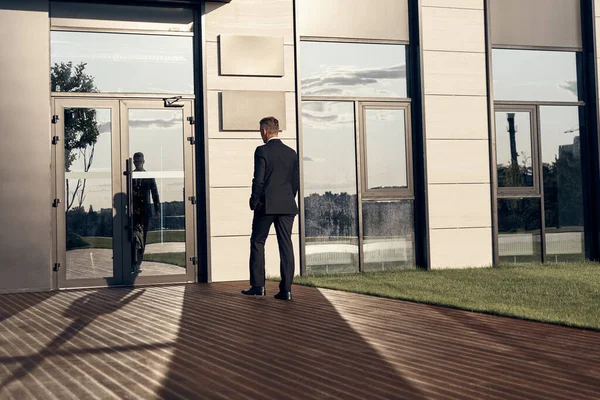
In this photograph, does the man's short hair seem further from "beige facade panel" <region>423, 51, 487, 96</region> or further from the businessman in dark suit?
"beige facade panel" <region>423, 51, 487, 96</region>

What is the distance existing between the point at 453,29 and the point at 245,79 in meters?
3.18

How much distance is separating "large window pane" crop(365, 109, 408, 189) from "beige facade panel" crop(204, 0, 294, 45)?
1.66 m

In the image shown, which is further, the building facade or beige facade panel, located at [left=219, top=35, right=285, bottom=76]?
beige facade panel, located at [left=219, top=35, right=285, bottom=76]

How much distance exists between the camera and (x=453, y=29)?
402 inches

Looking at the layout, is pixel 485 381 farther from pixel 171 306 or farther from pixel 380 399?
pixel 171 306

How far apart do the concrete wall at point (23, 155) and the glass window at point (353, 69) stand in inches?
135

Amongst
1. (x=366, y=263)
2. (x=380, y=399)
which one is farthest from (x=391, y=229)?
(x=380, y=399)

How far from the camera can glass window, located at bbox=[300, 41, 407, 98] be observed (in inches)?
383

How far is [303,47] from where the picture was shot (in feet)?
31.9

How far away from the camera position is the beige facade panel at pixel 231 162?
9164 mm

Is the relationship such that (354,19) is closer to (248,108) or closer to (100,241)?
(248,108)

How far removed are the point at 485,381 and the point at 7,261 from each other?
6.53 meters

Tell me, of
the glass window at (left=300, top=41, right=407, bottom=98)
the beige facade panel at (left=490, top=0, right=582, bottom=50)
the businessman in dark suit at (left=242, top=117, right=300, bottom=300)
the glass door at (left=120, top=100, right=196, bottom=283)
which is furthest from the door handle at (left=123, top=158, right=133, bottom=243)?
the beige facade panel at (left=490, top=0, right=582, bottom=50)

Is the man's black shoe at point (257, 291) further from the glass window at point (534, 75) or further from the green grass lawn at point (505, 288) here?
the glass window at point (534, 75)
